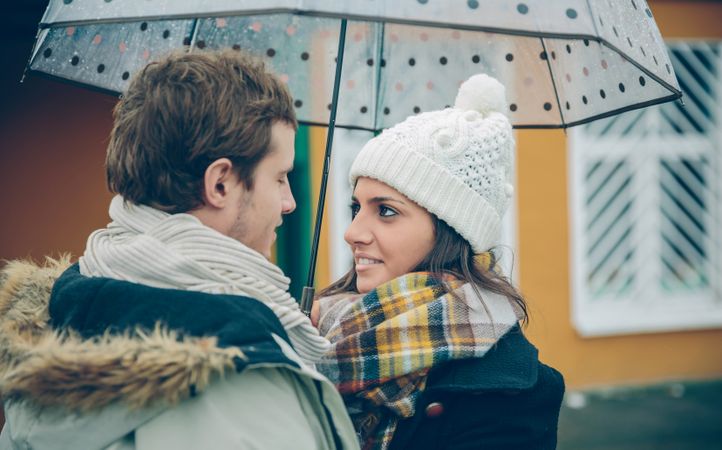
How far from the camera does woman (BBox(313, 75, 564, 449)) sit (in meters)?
1.97

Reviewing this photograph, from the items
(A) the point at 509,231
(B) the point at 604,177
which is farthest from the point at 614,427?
(B) the point at 604,177

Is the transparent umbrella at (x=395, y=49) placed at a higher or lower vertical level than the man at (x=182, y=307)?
higher

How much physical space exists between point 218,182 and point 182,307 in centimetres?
29

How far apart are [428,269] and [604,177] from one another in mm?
5361

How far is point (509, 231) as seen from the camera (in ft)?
21.7

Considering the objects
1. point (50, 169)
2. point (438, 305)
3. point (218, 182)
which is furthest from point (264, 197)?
point (50, 169)

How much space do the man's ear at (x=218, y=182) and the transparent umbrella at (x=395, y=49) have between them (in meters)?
0.30

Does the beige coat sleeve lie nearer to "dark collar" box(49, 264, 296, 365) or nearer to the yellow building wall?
"dark collar" box(49, 264, 296, 365)

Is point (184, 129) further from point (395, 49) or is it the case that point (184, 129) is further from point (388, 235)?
point (395, 49)

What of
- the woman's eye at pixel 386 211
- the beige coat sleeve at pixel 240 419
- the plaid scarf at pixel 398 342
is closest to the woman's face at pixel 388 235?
the woman's eye at pixel 386 211

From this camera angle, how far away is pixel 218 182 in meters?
1.64

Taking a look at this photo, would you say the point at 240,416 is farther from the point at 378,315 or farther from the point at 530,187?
the point at 530,187

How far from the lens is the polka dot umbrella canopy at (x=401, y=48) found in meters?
1.68

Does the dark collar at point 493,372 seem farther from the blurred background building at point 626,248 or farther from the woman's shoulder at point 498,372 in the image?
the blurred background building at point 626,248
